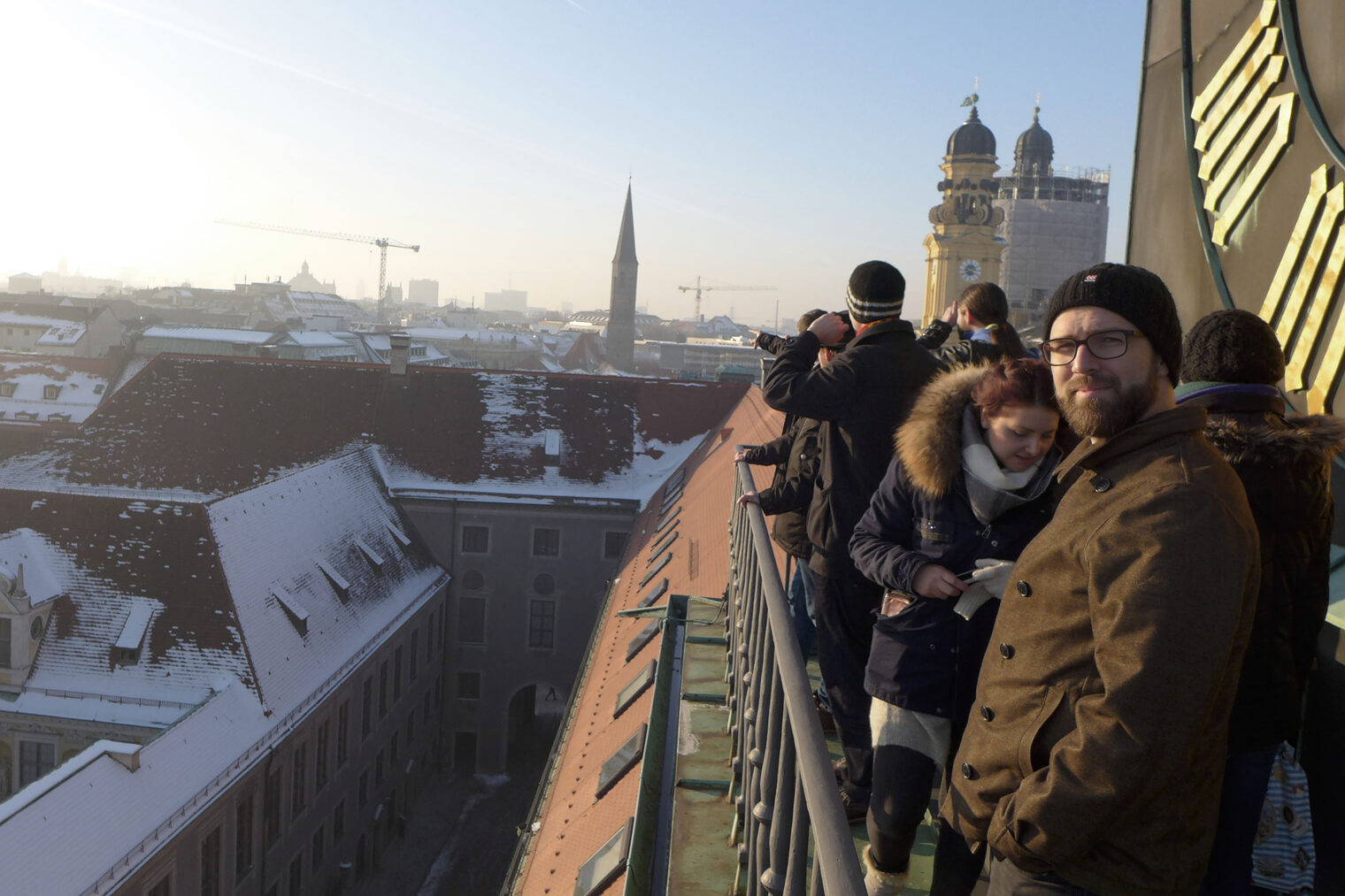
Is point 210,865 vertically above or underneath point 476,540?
underneath

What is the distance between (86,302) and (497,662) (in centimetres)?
7594

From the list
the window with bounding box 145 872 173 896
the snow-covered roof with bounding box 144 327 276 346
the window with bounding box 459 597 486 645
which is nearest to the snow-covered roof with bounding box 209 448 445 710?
the window with bounding box 459 597 486 645

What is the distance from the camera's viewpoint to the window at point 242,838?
640 inches

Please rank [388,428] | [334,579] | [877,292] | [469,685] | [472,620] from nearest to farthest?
[877,292]
[334,579]
[469,685]
[472,620]
[388,428]

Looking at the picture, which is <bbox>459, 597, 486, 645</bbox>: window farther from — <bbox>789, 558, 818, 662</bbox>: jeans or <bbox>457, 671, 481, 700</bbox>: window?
<bbox>789, 558, 818, 662</bbox>: jeans

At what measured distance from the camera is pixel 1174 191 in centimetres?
498

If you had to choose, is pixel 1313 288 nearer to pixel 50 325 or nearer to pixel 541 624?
pixel 541 624

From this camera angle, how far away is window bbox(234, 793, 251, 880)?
53.3 feet

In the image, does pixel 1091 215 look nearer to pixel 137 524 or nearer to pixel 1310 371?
pixel 137 524

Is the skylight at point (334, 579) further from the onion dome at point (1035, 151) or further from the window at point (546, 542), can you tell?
the onion dome at point (1035, 151)

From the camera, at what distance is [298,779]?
18562mm

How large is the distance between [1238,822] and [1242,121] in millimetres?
3024

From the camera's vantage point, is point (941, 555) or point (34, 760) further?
point (34, 760)

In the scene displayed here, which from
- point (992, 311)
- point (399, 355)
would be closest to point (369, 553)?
point (399, 355)
